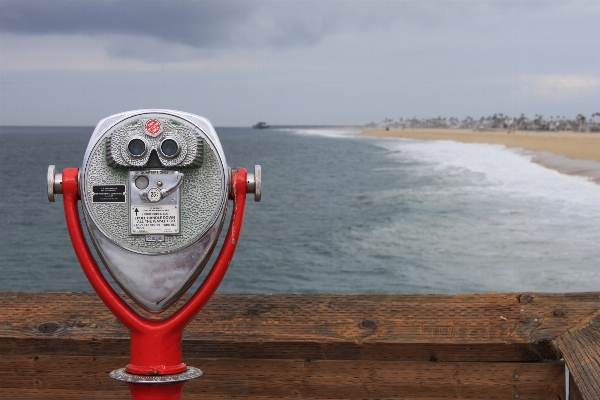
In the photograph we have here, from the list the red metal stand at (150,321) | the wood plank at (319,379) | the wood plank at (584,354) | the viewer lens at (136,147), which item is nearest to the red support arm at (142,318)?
the red metal stand at (150,321)

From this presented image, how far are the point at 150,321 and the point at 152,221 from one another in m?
0.23

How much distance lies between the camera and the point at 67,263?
12.3 m

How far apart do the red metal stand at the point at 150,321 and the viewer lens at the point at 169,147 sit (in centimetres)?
20

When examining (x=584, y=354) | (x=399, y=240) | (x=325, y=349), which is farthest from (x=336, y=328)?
(x=399, y=240)

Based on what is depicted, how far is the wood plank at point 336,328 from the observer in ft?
7.03

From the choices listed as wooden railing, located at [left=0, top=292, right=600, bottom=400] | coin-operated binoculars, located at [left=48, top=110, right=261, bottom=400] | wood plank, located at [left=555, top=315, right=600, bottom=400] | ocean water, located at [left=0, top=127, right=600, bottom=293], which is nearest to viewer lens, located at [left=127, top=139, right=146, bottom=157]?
coin-operated binoculars, located at [left=48, top=110, right=261, bottom=400]

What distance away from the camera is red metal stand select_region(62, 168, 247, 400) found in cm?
192

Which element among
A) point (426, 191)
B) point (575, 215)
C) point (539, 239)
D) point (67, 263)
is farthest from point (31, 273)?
point (426, 191)

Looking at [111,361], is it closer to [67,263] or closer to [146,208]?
[146,208]

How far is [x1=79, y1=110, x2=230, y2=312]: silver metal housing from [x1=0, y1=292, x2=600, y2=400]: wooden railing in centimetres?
28

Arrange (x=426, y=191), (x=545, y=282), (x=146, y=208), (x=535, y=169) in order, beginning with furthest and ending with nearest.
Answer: (x=535, y=169), (x=426, y=191), (x=545, y=282), (x=146, y=208)

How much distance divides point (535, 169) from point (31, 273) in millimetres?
16352

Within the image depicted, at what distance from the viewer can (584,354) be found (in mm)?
1983

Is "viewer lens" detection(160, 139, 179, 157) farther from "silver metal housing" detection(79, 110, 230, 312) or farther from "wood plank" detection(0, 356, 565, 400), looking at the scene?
"wood plank" detection(0, 356, 565, 400)
